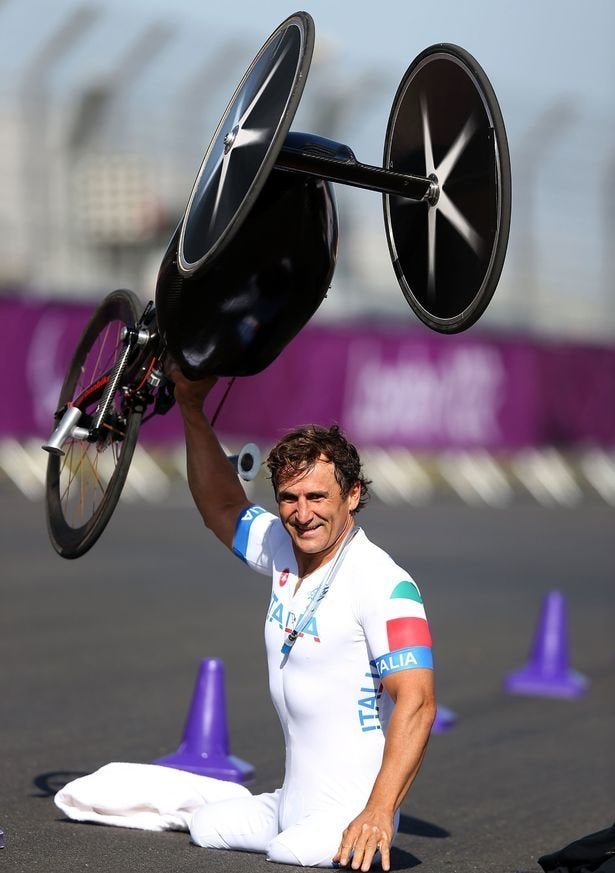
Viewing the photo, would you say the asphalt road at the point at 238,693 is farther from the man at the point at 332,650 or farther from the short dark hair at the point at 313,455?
the short dark hair at the point at 313,455

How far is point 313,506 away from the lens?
4.82 metres

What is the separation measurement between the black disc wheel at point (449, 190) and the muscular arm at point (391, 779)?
1.16 m

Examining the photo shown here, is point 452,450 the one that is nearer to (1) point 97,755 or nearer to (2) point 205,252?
(1) point 97,755

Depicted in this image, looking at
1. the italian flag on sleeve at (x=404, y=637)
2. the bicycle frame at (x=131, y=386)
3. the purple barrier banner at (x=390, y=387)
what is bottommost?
the italian flag on sleeve at (x=404, y=637)

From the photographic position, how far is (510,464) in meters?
28.3

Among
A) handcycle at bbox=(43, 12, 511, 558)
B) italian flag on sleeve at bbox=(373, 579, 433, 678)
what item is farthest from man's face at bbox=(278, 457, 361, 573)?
handcycle at bbox=(43, 12, 511, 558)

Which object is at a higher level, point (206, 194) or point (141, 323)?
point (206, 194)

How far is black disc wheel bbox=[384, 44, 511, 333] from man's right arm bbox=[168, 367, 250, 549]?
2.61 ft

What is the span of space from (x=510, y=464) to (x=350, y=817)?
2374 cm

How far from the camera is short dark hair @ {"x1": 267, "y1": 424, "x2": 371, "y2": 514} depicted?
15.9 ft

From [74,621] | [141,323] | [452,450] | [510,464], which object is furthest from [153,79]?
[141,323]

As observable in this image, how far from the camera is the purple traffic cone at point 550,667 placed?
9172 millimetres

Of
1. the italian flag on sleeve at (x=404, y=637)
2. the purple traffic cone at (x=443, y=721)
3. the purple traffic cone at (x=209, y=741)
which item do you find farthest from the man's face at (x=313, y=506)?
the purple traffic cone at (x=443, y=721)

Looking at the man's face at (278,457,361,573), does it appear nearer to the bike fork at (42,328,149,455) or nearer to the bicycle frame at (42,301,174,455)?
the bicycle frame at (42,301,174,455)
